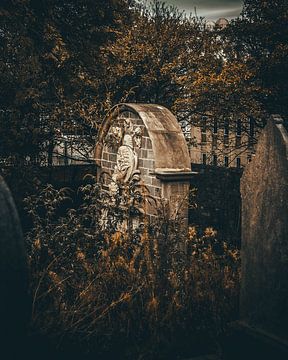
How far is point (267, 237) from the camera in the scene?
11.2 feet

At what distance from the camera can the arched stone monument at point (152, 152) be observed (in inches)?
333

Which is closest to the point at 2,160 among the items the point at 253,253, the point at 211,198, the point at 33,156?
the point at 33,156

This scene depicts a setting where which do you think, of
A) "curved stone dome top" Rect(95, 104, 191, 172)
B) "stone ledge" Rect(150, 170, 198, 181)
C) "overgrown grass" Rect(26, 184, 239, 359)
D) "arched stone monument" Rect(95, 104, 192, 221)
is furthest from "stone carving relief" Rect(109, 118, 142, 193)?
"overgrown grass" Rect(26, 184, 239, 359)

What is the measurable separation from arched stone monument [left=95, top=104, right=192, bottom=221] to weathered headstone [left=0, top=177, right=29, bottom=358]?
503 centimetres

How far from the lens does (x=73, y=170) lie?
1659cm

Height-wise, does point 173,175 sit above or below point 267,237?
above

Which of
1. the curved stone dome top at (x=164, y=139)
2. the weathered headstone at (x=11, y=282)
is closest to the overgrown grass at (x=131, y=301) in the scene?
the weathered headstone at (x=11, y=282)

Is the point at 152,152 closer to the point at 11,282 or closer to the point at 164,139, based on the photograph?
the point at 164,139

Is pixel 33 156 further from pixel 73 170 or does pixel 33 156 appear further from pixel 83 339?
pixel 83 339

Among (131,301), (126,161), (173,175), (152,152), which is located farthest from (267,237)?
(126,161)

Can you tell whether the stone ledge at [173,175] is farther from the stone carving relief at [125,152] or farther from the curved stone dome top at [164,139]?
the stone carving relief at [125,152]

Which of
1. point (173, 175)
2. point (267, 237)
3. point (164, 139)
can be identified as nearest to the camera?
point (267, 237)

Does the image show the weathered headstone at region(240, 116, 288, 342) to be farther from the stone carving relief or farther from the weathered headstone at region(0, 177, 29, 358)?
the stone carving relief

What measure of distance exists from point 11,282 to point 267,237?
1.63m
